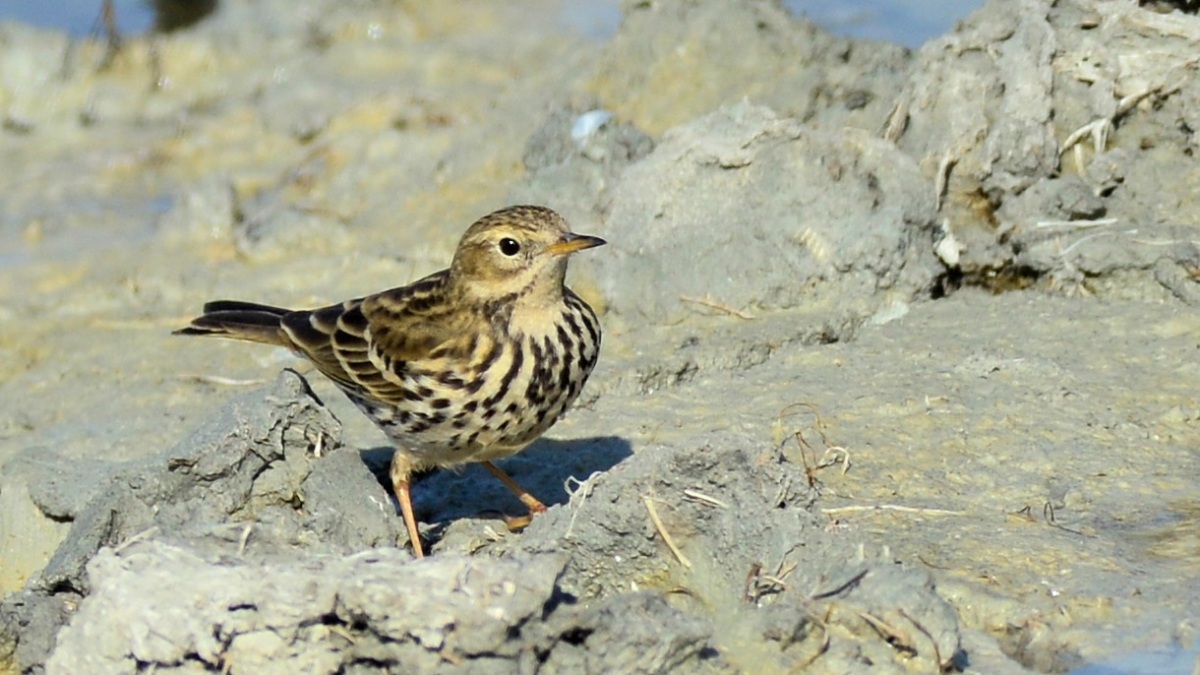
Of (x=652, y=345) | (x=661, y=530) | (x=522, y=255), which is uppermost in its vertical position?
(x=522, y=255)

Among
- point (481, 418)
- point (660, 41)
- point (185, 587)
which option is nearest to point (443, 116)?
point (660, 41)

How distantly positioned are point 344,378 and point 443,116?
4020 millimetres

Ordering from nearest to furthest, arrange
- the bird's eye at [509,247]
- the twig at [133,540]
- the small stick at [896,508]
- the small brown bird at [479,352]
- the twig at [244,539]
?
the twig at [133,540], the twig at [244,539], the small stick at [896,508], the small brown bird at [479,352], the bird's eye at [509,247]

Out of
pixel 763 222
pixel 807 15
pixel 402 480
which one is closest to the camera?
pixel 402 480

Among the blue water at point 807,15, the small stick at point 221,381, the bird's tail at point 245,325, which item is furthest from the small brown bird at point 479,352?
the blue water at point 807,15

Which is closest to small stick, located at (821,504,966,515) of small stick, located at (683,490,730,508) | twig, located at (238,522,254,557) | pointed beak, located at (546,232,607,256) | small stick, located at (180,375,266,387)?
small stick, located at (683,490,730,508)

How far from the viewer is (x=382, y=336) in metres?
6.11

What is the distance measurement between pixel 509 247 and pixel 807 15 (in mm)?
4225

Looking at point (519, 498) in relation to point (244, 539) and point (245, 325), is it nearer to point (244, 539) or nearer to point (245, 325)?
point (245, 325)

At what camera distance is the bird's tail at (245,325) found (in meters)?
6.65

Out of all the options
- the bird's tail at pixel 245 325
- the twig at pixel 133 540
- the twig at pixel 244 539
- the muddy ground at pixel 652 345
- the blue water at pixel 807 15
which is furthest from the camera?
the blue water at pixel 807 15

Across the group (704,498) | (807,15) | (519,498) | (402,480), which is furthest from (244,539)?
(807,15)

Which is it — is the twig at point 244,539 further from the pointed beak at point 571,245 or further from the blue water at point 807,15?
the blue water at point 807,15

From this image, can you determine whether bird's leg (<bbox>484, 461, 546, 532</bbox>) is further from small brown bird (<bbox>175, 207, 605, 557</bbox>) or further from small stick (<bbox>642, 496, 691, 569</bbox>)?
small stick (<bbox>642, 496, 691, 569</bbox>)
